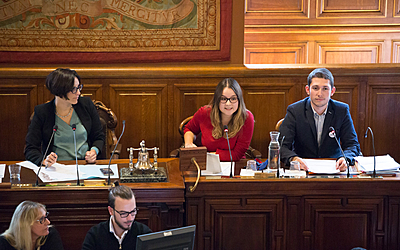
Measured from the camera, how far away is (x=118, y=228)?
7.11 feet

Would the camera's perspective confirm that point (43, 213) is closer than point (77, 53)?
Yes

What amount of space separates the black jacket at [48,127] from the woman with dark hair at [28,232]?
0.79 m

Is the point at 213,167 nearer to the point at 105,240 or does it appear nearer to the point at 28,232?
the point at 105,240

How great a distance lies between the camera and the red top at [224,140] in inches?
123

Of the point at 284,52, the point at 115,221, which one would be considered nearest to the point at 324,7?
the point at 284,52

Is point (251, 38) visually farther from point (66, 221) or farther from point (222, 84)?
point (66, 221)

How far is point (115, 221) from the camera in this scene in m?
Result: 2.16

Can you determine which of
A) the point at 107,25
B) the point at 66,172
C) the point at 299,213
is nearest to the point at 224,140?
the point at 299,213

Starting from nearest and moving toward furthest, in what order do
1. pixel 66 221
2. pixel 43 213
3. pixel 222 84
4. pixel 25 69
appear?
pixel 43 213
pixel 66 221
pixel 222 84
pixel 25 69

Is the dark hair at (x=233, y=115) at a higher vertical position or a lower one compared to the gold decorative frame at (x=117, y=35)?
lower

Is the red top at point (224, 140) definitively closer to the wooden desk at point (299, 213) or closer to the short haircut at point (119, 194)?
the wooden desk at point (299, 213)

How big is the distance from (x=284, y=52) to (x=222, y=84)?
2.50 meters

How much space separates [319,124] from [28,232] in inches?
83.2

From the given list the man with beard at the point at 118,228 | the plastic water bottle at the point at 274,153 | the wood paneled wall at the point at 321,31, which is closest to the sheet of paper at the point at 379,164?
the plastic water bottle at the point at 274,153
